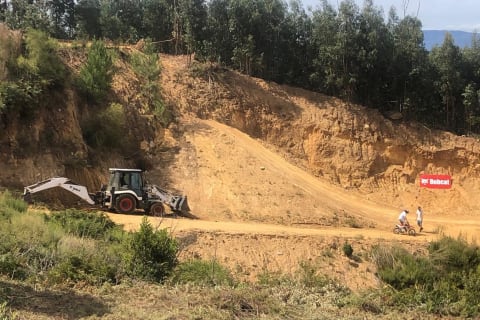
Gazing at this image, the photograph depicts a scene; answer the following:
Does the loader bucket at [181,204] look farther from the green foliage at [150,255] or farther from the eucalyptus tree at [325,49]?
the eucalyptus tree at [325,49]

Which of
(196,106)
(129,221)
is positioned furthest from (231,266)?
(196,106)

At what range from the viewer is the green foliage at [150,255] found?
499 inches

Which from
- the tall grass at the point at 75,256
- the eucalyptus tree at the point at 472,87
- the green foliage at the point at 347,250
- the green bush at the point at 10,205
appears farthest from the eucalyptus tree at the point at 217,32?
the tall grass at the point at 75,256

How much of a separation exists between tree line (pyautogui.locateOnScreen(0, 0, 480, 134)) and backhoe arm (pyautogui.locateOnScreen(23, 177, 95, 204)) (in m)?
17.2

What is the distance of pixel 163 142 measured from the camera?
105 ft

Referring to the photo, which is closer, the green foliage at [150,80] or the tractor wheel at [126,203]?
the tractor wheel at [126,203]

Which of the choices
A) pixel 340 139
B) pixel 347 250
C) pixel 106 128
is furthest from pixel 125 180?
pixel 340 139

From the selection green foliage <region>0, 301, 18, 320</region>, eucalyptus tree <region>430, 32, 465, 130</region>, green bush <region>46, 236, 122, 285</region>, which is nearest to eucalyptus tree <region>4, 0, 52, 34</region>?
green bush <region>46, 236, 122, 285</region>

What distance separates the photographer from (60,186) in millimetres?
23438

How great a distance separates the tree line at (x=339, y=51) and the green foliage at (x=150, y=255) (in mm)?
26200

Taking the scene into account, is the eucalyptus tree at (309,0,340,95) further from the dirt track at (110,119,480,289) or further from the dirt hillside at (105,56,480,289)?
the dirt track at (110,119,480,289)

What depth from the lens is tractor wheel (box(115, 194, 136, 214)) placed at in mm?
24094

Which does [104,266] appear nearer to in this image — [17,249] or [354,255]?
[17,249]

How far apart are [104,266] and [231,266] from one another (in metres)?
8.74
